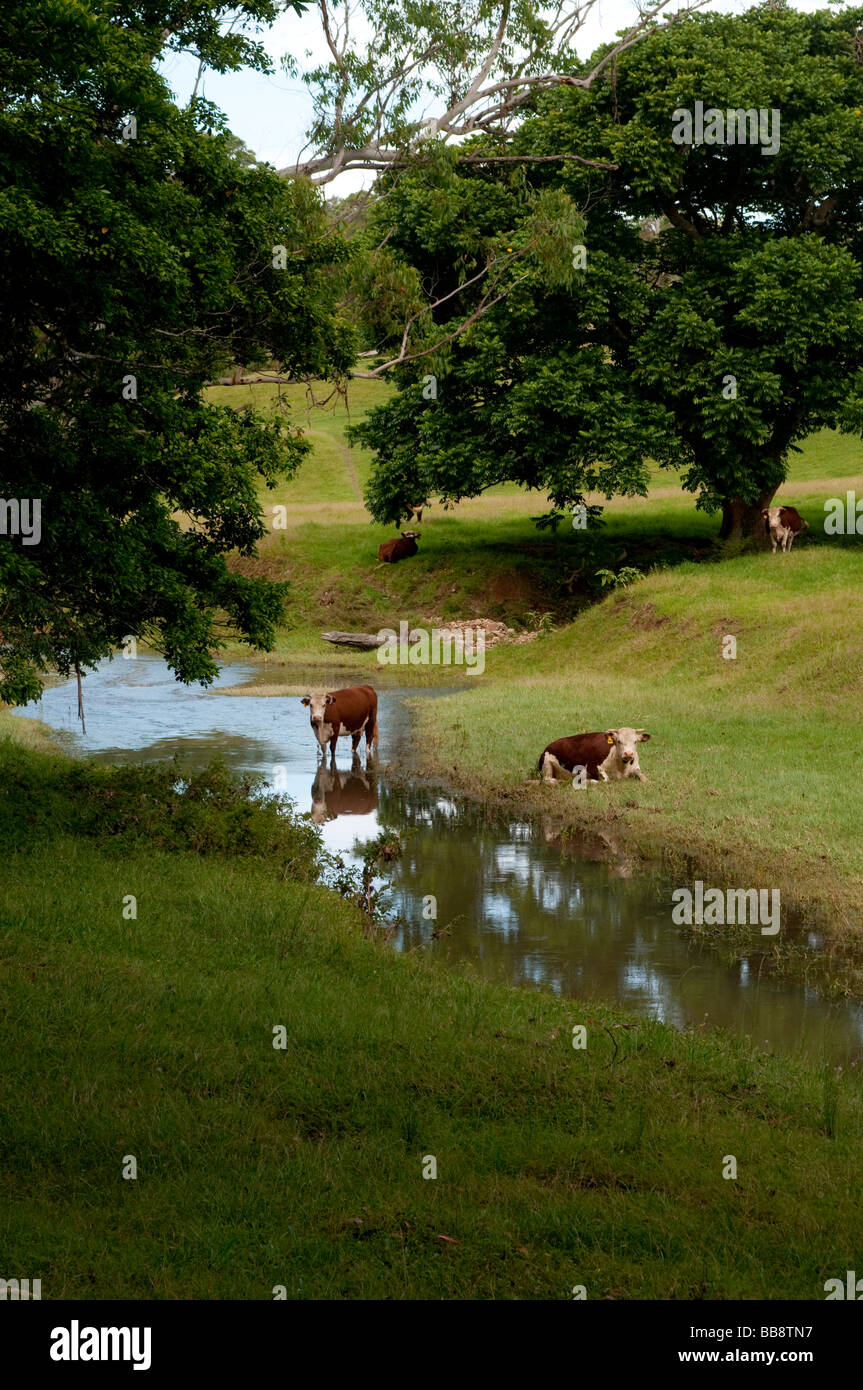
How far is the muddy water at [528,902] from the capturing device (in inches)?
461

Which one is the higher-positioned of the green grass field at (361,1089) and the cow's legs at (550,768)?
the cow's legs at (550,768)

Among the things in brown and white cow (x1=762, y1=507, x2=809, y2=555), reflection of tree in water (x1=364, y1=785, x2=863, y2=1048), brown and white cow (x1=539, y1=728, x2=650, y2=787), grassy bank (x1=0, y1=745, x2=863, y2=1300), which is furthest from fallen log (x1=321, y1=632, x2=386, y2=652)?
grassy bank (x1=0, y1=745, x2=863, y2=1300)

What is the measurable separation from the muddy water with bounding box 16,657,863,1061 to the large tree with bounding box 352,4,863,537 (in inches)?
558

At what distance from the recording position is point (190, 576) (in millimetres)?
16812

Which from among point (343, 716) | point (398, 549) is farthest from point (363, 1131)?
point (398, 549)

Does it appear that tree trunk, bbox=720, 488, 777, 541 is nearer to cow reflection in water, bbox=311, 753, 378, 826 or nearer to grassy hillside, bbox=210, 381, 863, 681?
grassy hillside, bbox=210, 381, 863, 681

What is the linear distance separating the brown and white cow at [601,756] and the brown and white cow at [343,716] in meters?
4.49

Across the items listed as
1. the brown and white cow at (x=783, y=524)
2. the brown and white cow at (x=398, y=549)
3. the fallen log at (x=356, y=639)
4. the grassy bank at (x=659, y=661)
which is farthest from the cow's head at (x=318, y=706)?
the brown and white cow at (x=398, y=549)

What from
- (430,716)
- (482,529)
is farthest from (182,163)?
(482,529)

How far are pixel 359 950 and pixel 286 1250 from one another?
5.82 m

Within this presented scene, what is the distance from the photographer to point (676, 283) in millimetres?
38281

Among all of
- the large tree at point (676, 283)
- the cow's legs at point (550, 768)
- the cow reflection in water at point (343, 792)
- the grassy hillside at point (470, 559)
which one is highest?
the large tree at point (676, 283)

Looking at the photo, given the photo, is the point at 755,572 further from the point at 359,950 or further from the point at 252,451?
the point at 359,950

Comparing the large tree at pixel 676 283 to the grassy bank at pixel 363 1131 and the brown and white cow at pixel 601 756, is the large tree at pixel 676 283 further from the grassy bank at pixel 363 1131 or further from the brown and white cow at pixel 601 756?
the grassy bank at pixel 363 1131
